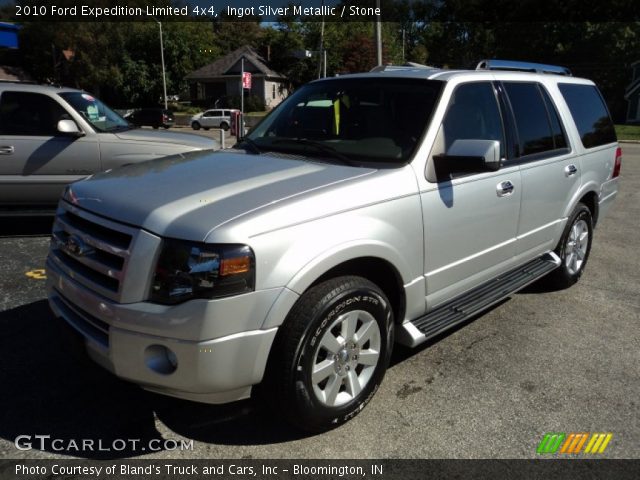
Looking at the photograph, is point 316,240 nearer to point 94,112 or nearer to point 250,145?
point 250,145

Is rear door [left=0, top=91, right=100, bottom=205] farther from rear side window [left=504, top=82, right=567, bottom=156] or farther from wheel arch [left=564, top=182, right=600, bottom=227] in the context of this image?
wheel arch [left=564, top=182, right=600, bottom=227]

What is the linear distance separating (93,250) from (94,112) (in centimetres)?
509

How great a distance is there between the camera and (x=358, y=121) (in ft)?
12.1

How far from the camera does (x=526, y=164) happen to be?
4.14 metres

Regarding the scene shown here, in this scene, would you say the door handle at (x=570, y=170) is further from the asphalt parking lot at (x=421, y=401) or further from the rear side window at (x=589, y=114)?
the asphalt parking lot at (x=421, y=401)

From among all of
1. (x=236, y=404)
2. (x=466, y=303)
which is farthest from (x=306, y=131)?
(x=236, y=404)

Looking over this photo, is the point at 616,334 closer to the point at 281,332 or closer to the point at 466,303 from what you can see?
the point at 466,303

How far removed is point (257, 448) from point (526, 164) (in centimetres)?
282

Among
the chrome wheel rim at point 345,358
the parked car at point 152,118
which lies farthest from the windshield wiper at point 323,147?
the parked car at point 152,118

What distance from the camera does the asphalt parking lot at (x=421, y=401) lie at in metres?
2.85

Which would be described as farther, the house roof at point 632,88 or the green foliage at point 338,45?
the green foliage at point 338,45

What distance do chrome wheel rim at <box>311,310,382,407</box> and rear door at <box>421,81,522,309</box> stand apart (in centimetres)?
59

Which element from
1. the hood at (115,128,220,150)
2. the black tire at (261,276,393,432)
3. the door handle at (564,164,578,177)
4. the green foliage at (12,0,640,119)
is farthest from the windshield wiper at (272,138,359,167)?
the green foliage at (12,0,640,119)

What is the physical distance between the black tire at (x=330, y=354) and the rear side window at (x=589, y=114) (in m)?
3.13
